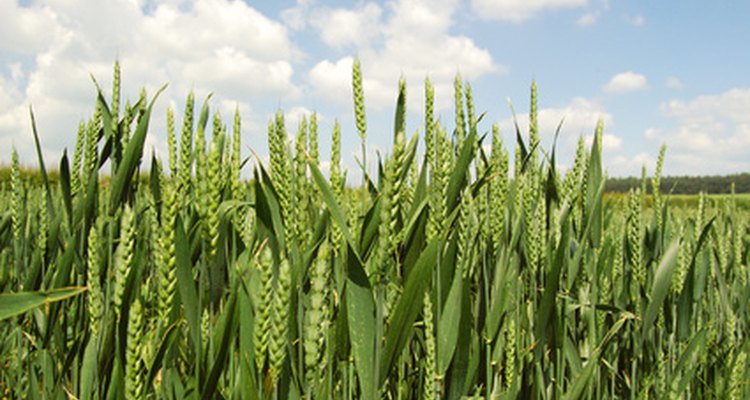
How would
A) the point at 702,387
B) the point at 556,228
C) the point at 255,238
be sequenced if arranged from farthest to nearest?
the point at 702,387
the point at 556,228
the point at 255,238

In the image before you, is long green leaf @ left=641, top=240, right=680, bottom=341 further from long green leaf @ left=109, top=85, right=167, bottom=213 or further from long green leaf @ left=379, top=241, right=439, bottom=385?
long green leaf @ left=109, top=85, right=167, bottom=213

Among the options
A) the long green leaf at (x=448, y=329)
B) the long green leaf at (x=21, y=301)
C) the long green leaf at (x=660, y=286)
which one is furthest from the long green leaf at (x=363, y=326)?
the long green leaf at (x=660, y=286)

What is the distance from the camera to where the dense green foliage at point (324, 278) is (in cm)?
70

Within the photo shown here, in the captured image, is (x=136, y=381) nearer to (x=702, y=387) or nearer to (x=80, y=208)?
(x=80, y=208)

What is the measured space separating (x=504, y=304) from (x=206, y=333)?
0.48 m

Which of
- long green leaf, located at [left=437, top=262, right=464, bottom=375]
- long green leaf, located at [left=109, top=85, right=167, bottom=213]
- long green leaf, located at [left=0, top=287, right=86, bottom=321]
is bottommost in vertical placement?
long green leaf, located at [left=437, top=262, right=464, bottom=375]

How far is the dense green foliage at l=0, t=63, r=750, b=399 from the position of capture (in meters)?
0.70

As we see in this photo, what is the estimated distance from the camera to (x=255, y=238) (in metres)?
1.02

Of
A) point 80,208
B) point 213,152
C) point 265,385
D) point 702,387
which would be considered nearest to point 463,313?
point 265,385

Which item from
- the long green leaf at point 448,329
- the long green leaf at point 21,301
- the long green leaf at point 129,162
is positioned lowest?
the long green leaf at point 448,329

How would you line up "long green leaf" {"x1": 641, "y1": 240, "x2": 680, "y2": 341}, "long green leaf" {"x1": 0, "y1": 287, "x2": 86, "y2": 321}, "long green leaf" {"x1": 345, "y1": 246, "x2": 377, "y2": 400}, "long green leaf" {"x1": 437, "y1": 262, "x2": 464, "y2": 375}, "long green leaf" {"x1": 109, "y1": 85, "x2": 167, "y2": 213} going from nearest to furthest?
"long green leaf" {"x1": 0, "y1": 287, "x2": 86, "y2": 321} → "long green leaf" {"x1": 345, "y1": 246, "x2": 377, "y2": 400} → "long green leaf" {"x1": 437, "y1": 262, "x2": 464, "y2": 375} → "long green leaf" {"x1": 109, "y1": 85, "x2": 167, "y2": 213} → "long green leaf" {"x1": 641, "y1": 240, "x2": 680, "y2": 341}

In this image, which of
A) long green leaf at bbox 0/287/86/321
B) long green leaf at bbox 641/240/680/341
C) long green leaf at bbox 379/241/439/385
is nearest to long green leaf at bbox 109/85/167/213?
long green leaf at bbox 0/287/86/321

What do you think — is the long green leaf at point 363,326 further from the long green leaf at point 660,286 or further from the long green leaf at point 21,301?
the long green leaf at point 660,286

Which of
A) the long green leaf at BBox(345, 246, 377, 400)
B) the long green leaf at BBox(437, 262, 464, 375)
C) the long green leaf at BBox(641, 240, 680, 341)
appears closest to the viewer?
the long green leaf at BBox(345, 246, 377, 400)
